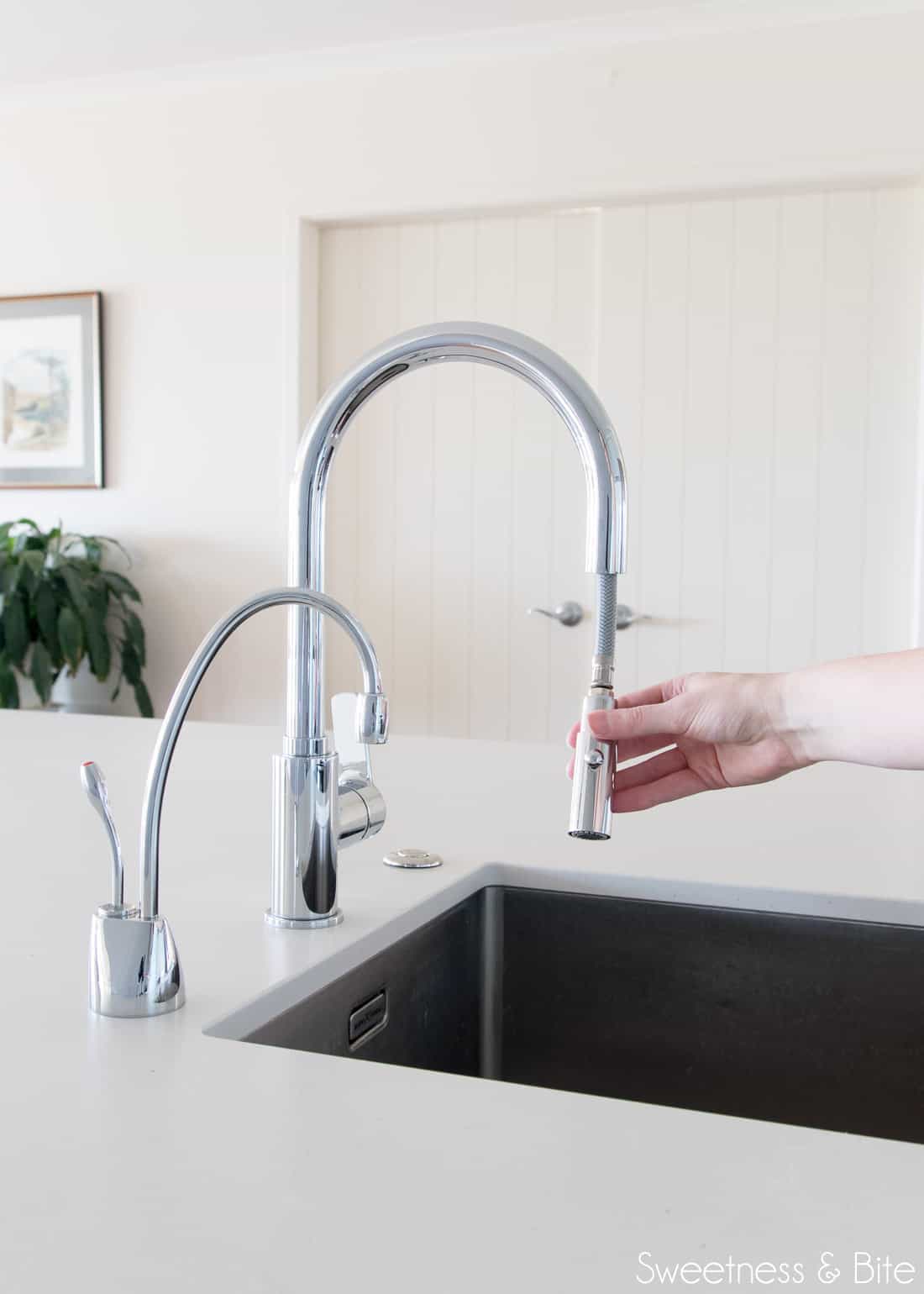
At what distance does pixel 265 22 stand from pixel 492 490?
1.35 meters

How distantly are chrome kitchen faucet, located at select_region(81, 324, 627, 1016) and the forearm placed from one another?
0.23m

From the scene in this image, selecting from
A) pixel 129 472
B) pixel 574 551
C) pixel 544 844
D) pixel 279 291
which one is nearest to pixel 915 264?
pixel 574 551

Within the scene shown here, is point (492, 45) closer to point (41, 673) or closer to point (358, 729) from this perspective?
point (41, 673)

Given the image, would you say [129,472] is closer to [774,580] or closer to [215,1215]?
[774,580]

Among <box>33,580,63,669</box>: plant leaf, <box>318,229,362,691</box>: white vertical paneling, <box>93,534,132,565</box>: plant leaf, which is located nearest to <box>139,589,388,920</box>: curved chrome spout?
<box>318,229,362,691</box>: white vertical paneling

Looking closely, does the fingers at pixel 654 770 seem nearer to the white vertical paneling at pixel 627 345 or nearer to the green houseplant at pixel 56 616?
the white vertical paneling at pixel 627 345

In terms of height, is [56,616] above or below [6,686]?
above

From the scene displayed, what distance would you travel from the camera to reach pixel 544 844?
989 mm

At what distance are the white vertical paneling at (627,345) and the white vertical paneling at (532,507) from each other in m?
0.16

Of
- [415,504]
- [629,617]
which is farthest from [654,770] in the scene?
[415,504]

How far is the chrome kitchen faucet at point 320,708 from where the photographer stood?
0.62 meters

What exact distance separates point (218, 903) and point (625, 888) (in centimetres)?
30

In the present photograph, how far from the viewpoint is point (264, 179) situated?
3.42 meters

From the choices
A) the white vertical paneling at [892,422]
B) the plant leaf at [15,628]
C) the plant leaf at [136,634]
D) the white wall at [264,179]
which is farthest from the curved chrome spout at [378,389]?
the plant leaf at [136,634]
